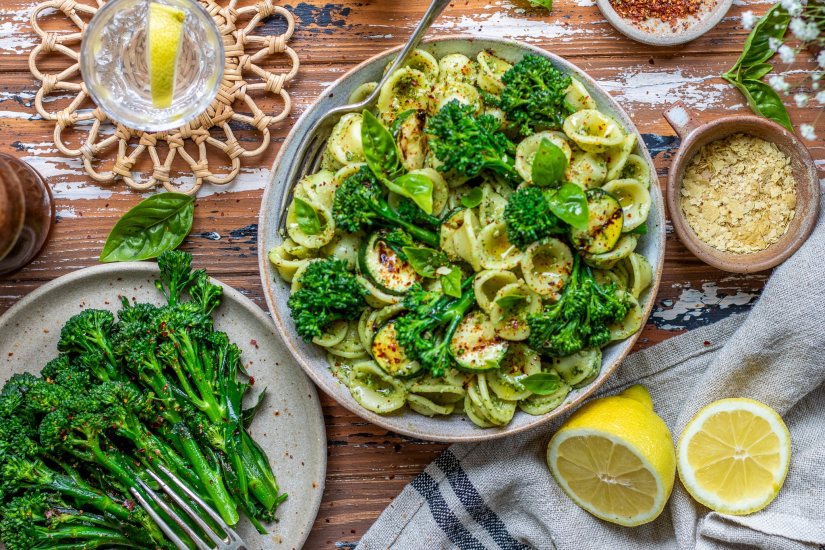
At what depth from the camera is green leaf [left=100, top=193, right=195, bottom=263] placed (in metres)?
3.34

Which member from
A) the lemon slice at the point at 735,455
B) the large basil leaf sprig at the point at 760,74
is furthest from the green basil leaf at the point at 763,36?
the lemon slice at the point at 735,455

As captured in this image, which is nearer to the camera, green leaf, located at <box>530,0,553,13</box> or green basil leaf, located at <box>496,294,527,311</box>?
green basil leaf, located at <box>496,294,527,311</box>

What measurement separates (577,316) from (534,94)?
2.90ft

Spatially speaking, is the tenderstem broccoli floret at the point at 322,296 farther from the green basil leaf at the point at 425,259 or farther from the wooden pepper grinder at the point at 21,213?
the wooden pepper grinder at the point at 21,213

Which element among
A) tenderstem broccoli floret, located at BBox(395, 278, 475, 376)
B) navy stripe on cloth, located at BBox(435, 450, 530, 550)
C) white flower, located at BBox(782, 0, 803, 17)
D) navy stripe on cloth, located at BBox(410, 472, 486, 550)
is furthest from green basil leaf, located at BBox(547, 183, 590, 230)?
navy stripe on cloth, located at BBox(410, 472, 486, 550)

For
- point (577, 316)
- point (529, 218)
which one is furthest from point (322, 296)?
point (577, 316)

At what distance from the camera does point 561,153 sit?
2875 millimetres

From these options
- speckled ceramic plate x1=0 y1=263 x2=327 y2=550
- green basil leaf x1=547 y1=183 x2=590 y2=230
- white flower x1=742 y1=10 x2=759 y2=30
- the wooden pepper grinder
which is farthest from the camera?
speckled ceramic plate x1=0 y1=263 x2=327 y2=550

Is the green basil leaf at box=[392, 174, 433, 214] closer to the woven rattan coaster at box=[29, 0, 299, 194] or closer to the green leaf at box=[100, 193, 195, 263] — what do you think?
the woven rattan coaster at box=[29, 0, 299, 194]

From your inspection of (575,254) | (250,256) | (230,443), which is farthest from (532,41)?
(230,443)

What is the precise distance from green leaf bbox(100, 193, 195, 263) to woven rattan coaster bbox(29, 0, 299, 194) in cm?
8

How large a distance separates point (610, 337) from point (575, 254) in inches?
14.4

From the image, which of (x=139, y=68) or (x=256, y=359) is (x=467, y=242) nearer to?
(x=256, y=359)

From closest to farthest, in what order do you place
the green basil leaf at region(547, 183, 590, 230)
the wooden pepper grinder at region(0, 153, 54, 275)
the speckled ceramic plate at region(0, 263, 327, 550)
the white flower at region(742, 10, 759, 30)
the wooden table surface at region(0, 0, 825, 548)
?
Answer: the green basil leaf at region(547, 183, 590, 230) → the wooden pepper grinder at region(0, 153, 54, 275) → the white flower at region(742, 10, 759, 30) → the speckled ceramic plate at region(0, 263, 327, 550) → the wooden table surface at region(0, 0, 825, 548)
